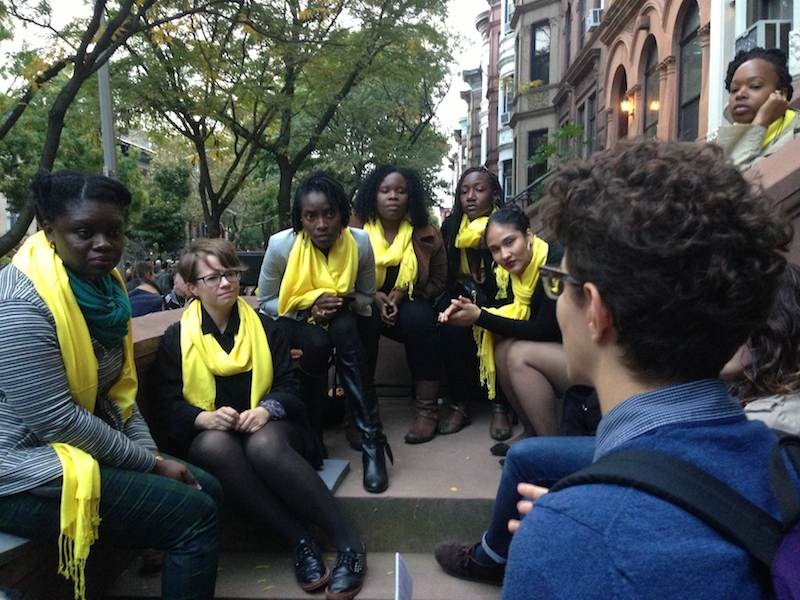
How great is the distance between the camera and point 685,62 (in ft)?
39.6

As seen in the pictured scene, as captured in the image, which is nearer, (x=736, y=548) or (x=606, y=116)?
(x=736, y=548)

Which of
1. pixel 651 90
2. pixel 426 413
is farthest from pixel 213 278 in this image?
pixel 651 90

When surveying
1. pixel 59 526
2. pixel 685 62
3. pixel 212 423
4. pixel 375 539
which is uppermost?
pixel 685 62

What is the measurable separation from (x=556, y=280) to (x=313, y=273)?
7.96 feet

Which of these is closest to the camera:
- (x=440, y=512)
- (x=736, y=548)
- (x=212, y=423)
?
(x=736, y=548)

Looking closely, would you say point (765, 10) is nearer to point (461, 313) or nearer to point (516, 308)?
point (516, 308)

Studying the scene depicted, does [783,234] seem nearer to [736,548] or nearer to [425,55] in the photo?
[736,548]

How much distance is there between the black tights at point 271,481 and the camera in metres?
2.69

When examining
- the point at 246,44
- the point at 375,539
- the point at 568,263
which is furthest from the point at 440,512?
the point at 246,44

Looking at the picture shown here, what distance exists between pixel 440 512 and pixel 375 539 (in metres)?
0.34

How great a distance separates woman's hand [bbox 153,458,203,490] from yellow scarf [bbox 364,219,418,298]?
1852 mm

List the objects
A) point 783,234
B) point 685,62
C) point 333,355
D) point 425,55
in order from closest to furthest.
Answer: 1. point 783,234
2. point 333,355
3. point 685,62
4. point 425,55

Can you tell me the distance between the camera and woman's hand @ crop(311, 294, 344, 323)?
3.51 m

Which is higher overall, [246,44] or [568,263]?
[246,44]
